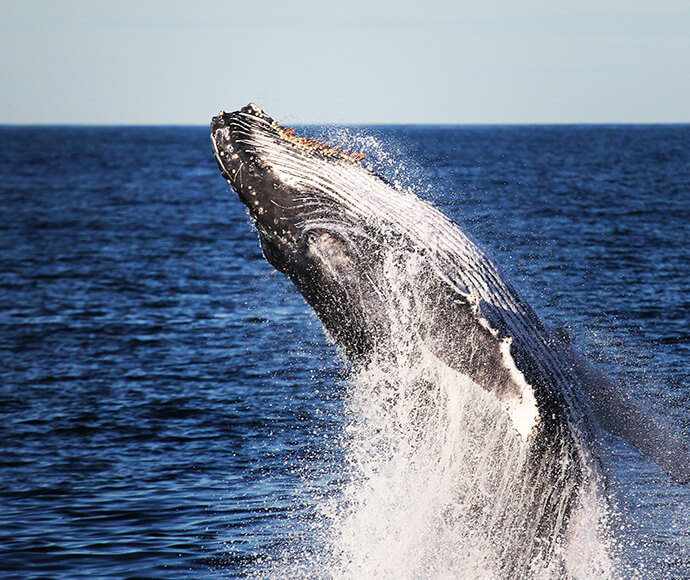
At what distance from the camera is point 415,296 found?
27.2ft

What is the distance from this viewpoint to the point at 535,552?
338 inches

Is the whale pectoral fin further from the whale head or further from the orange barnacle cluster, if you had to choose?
the orange barnacle cluster

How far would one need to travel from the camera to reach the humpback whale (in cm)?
831

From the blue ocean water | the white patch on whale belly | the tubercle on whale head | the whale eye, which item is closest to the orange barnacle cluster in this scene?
the tubercle on whale head

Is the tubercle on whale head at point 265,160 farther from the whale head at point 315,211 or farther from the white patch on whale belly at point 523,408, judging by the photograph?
the white patch on whale belly at point 523,408

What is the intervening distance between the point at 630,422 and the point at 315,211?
3.73 meters

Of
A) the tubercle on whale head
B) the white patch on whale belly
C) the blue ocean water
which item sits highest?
the tubercle on whale head

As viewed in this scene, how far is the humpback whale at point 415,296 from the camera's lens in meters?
8.31

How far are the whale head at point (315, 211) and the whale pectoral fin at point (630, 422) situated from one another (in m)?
2.18

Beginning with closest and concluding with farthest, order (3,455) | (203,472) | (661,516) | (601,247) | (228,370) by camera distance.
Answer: (661,516), (203,472), (3,455), (228,370), (601,247)

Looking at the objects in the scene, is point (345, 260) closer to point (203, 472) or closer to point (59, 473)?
point (203, 472)

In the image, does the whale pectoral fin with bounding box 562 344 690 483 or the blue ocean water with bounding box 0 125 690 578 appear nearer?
the whale pectoral fin with bounding box 562 344 690 483

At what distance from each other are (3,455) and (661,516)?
33.6 feet

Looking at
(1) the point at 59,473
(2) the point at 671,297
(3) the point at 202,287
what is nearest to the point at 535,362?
(1) the point at 59,473
